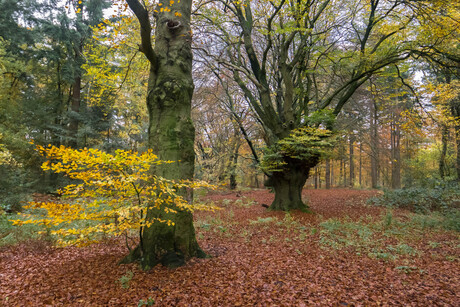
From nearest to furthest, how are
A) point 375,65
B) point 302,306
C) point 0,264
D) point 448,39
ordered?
point 302,306, point 0,264, point 448,39, point 375,65

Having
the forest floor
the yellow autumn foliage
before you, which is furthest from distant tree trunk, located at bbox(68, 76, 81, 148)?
the yellow autumn foliage

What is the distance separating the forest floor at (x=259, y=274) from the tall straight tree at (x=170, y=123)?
0.30 meters

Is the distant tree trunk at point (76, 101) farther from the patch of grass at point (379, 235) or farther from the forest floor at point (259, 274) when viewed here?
the patch of grass at point (379, 235)

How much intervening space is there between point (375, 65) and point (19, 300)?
32.0 ft

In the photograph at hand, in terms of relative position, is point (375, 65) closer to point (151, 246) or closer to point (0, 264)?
point (151, 246)

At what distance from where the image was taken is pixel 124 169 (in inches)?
118

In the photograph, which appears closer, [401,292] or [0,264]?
[401,292]

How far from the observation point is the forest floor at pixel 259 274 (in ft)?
9.30

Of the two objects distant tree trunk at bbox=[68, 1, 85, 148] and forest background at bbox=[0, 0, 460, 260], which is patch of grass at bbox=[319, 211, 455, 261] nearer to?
forest background at bbox=[0, 0, 460, 260]

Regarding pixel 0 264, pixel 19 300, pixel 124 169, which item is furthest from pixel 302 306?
pixel 0 264

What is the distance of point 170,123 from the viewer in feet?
12.7

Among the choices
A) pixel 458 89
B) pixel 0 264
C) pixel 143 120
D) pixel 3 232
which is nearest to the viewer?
pixel 0 264

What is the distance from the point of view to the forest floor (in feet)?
9.30

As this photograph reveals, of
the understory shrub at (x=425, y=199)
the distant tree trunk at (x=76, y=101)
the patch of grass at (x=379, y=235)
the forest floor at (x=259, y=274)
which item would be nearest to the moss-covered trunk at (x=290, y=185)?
the patch of grass at (x=379, y=235)
